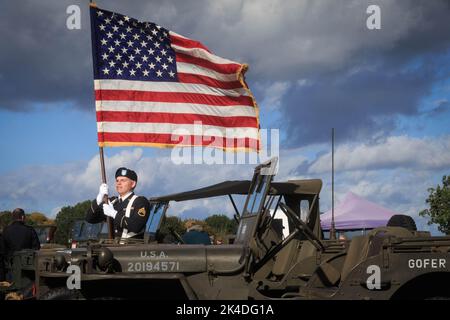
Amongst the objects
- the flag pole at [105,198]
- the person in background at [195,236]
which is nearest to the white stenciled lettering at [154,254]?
the flag pole at [105,198]

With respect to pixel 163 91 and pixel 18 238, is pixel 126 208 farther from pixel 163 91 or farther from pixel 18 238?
pixel 18 238

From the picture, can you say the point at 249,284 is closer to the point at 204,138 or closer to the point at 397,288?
the point at 397,288

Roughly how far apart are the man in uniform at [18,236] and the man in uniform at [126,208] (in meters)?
3.07

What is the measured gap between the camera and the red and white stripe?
9.18 metres

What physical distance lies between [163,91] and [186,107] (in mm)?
380

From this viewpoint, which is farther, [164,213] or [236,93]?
[236,93]

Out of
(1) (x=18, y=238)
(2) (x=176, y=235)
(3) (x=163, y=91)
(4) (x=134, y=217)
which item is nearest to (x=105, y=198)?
(4) (x=134, y=217)

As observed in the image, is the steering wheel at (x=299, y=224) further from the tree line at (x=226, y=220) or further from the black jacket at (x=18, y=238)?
the black jacket at (x=18, y=238)

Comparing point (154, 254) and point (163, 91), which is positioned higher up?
point (163, 91)

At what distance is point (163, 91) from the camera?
31.7 feet
